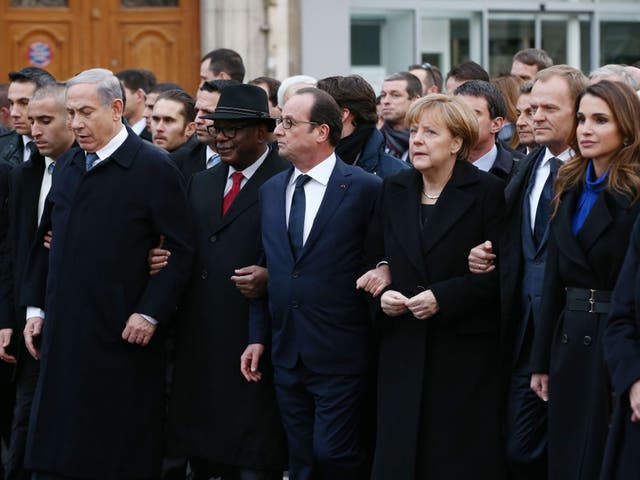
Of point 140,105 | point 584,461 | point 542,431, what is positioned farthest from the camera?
point 140,105

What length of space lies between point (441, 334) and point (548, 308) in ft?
1.96

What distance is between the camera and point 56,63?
14102mm

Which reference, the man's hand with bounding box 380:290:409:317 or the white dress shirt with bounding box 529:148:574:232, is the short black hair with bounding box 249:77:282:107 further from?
the man's hand with bounding box 380:290:409:317

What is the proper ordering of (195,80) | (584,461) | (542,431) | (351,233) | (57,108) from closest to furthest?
(584,461) < (542,431) < (351,233) < (57,108) < (195,80)

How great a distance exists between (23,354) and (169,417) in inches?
38.9

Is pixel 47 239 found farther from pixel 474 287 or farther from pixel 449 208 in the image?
pixel 474 287

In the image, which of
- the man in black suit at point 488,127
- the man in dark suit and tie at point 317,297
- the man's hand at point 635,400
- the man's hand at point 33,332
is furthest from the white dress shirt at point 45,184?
the man's hand at point 635,400

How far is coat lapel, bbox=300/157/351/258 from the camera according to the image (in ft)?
22.0

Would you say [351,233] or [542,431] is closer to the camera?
[542,431]

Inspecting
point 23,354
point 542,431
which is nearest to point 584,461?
point 542,431

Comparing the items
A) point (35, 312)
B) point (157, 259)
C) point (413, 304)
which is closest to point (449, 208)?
point (413, 304)

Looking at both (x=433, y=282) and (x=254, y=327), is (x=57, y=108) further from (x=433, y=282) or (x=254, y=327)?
(x=433, y=282)

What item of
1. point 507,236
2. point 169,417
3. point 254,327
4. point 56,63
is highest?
point 56,63

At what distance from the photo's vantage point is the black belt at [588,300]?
5745mm
